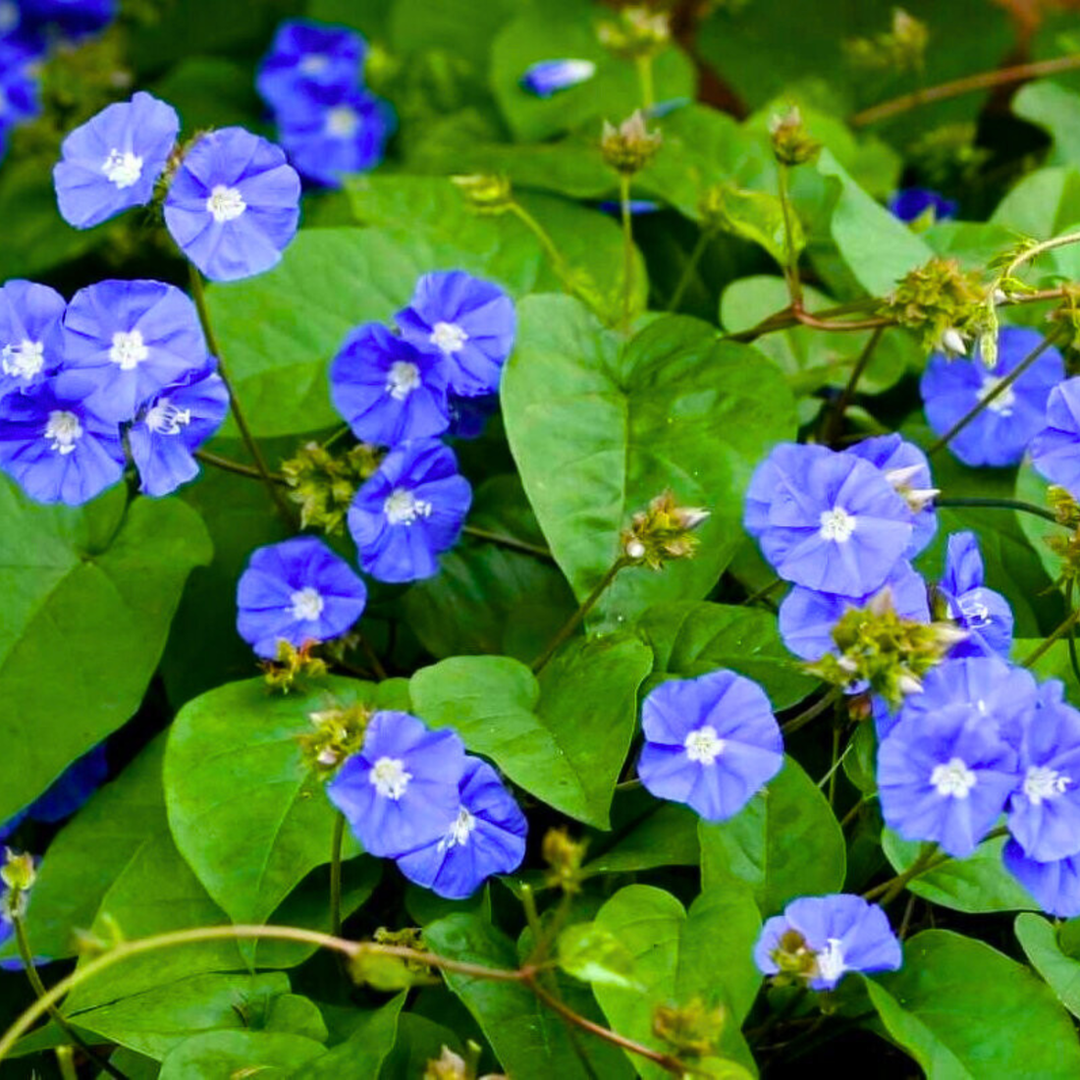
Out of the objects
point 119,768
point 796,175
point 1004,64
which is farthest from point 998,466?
point 1004,64

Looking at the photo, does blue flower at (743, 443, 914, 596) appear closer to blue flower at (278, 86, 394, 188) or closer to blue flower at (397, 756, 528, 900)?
blue flower at (397, 756, 528, 900)

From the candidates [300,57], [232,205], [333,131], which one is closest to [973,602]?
[232,205]

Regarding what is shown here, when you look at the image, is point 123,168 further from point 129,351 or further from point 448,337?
point 448,337

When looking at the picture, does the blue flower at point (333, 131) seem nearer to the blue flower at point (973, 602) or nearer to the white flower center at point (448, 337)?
the white flower center at point (448, 337)

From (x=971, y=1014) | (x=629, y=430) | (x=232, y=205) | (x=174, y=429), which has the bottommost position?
(x=971, y=1014)

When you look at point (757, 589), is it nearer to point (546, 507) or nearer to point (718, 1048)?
point (546, 507)
